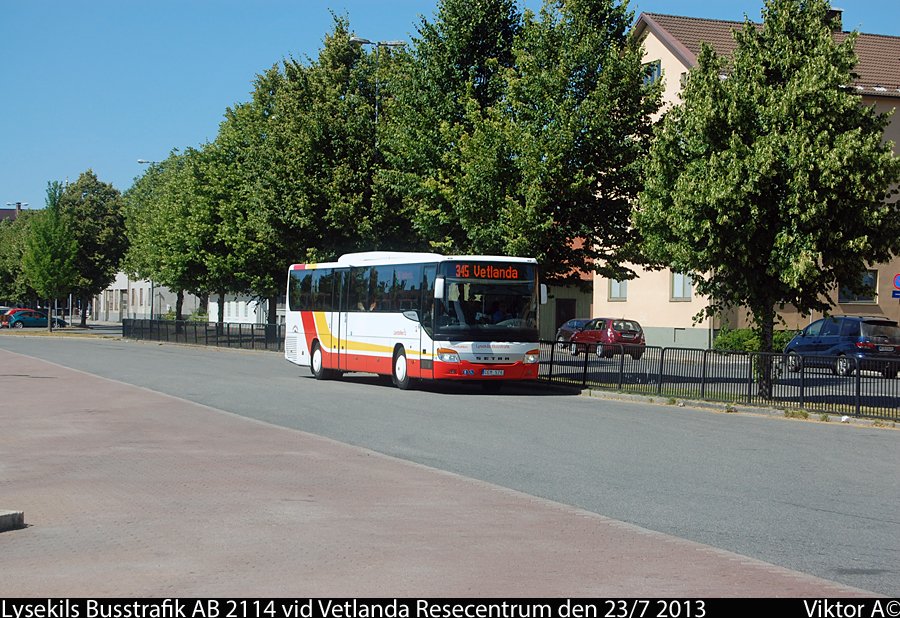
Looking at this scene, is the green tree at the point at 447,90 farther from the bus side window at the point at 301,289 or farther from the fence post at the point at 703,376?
the fence post at the point at 703,376

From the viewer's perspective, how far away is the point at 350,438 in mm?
16422

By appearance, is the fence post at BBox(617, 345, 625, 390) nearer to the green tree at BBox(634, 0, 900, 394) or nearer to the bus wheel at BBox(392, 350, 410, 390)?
the green tree at BBox(634, 0, 900, 394)

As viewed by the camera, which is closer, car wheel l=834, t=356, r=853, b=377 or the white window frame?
car wheel l=834, t=356, r=853, b=377

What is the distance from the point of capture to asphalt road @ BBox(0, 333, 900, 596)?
30.6 ft

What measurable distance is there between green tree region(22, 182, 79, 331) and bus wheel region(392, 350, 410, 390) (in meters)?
55.5

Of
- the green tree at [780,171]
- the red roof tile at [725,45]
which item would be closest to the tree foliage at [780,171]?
the green tree at [780,171]

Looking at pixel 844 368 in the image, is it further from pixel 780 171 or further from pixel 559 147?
pixel 559 147

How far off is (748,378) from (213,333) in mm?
37742

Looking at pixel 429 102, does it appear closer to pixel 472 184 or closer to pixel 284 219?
pixel 472 184

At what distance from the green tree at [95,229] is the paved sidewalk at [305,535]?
3012 inches

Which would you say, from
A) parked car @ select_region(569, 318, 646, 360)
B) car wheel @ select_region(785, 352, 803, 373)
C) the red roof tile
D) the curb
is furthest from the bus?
the red roof tile

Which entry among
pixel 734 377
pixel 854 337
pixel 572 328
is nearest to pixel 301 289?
pixel 734 377

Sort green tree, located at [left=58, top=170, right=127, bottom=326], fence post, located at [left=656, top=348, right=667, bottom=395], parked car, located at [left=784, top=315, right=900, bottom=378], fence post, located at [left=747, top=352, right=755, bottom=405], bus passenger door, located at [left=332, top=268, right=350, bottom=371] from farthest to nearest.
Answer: green tree, located at [left=58, top=170, right=127, bottom=326] < parked car, located at [left=784, top=315, right=900, bottom=378] < bus passenger door, located at [left=332, top=268, right=350, bottom=371] < fence post, located at [left=656, top=348, right=667, bottom=395] < fence post, located at [left=747, top=352, right=755, bottom=405]

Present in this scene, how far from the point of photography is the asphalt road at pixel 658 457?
933cm
